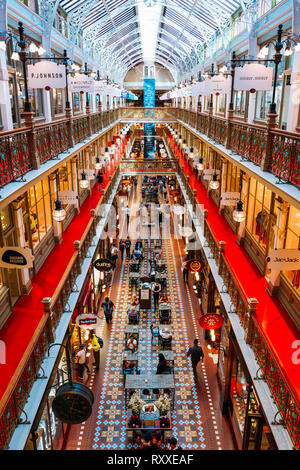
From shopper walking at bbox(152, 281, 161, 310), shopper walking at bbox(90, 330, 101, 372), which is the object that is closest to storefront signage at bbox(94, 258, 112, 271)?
shopper walking at bbox(90, 330, 101, 372)

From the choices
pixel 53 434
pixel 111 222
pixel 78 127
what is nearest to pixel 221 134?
pixel 78 127

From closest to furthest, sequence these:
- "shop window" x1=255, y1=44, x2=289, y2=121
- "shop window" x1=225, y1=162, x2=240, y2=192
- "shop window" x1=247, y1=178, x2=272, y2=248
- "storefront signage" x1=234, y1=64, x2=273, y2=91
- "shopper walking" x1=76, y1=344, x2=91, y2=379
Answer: "storefront signage" x1=234, y1=64, x2=273, y2=91 → "shop window" x1=247, y1=178, x2=272, y2=248 → "shop window" x1=255, y1=44, x2=289, y2=121 → "shopper walking" x1=76, y1=344, x2=91, y2=379 → "shop window" x1=225, y1=162, x2=240, y2=192

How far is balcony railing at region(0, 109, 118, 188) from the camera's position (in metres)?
6.84

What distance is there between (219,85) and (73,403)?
11.0m

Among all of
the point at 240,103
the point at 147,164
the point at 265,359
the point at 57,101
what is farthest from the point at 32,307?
the point at 147,164

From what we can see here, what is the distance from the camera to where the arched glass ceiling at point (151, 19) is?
1897 cm

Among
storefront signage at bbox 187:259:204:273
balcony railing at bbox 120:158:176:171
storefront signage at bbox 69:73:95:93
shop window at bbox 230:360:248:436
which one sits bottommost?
shop window at bbox 230:360:248:436

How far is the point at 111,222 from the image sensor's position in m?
19.7

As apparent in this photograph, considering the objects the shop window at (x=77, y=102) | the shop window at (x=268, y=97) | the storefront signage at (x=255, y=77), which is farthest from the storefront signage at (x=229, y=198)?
the shop window at (x=77, y=102)

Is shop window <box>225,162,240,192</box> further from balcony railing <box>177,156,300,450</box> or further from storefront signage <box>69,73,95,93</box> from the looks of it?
storefront signage <box>69,73,95,93</box>

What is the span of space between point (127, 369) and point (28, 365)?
6.47m

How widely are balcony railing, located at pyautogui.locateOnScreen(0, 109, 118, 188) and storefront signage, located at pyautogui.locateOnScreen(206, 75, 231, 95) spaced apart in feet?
16.6
